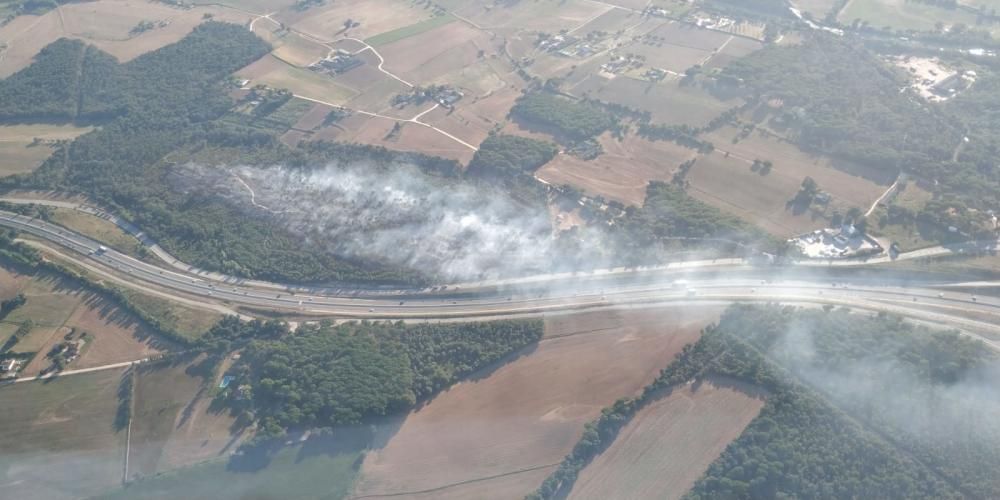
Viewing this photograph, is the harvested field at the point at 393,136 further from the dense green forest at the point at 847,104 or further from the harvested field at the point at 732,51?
the dense green forest at the point at 847,104

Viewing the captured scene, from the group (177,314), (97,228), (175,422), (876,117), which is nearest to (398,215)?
(177,314)

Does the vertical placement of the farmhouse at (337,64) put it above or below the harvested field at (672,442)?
above

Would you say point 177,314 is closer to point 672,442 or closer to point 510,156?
point 510,156

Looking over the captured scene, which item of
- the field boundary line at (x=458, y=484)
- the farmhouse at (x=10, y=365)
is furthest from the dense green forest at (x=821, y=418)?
the farmhouse at (x=10, y=365)

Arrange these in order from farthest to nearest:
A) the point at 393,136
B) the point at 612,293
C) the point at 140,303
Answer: the point at 393,136, the point at 140,303, the point at 612,293

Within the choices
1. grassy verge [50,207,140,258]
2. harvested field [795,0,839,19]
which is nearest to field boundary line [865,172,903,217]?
harvested field [795,0,839,19]

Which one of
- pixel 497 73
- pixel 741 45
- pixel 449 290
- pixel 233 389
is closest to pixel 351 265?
pixel 449 290

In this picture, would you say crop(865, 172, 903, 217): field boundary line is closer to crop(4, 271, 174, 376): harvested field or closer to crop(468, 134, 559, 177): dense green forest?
crop(468, 134, 559, 177): dense green forest

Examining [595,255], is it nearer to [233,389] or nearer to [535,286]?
[535,286]
